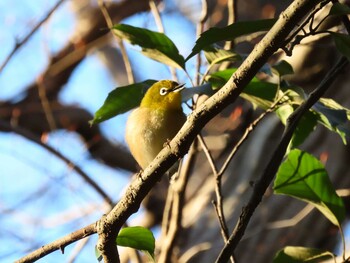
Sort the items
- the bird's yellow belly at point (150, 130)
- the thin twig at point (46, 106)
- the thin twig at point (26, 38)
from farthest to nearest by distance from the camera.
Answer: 1. the thin twig at point (46, 106)
2. the thin twig at point (26, 38)
3. the bird's yellow belly at point (150, 130)

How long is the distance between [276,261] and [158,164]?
1.52 ft

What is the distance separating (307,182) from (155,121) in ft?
2.35

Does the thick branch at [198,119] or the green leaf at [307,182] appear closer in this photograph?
the thick branch at [198,119]

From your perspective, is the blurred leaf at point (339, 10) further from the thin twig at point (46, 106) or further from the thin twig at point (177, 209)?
the thin twig at point (46, 106)

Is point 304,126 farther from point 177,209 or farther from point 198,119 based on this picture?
point 177,209

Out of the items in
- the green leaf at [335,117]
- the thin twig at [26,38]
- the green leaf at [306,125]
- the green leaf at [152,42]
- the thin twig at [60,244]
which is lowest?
the thin twig at [60,244]

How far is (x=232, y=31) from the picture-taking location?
53.4 inches

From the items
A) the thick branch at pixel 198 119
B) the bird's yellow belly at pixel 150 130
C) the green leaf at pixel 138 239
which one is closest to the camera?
the thick branch at pixel 198 119

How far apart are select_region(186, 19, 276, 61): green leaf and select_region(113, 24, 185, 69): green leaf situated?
243 millimetres

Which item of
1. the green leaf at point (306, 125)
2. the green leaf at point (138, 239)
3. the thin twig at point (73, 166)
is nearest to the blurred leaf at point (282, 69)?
the green leaf at point (306, 125)

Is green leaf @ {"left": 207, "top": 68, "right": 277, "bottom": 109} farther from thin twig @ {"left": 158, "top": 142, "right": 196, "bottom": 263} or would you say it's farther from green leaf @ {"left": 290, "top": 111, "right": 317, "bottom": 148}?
thin twig @ {"left": 158, "top": 142, "right": 196, "bottom": 263}

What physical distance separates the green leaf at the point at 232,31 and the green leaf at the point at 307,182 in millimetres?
303

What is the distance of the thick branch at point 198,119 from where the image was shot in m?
0.99

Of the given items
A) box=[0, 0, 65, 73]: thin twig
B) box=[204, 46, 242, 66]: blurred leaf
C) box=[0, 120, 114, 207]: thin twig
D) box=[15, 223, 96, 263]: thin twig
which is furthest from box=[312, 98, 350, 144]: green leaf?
box=[0, 0, 65, 73]: thin twig
